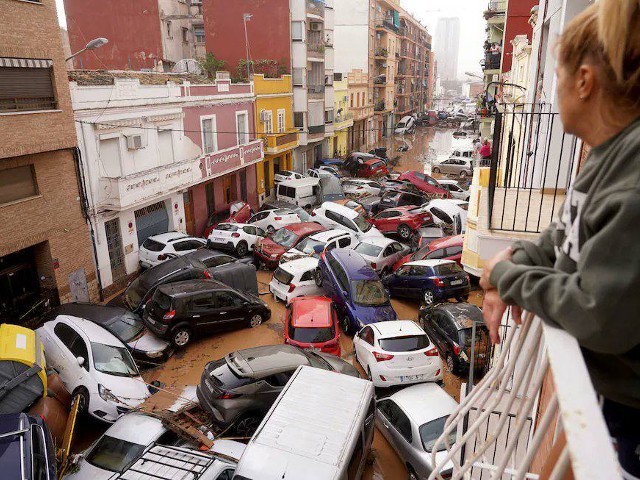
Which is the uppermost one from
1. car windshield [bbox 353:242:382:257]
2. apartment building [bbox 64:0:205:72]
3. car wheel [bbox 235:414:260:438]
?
apartment building [bbox 64:0:205:72]

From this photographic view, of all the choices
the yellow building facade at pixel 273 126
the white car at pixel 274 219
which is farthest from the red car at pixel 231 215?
the yellow building facade at pixel 273 126

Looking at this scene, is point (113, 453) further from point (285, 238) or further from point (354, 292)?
point (285, 238)

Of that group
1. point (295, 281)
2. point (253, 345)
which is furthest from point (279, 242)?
point (253, 345)

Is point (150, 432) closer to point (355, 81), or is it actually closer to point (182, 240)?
point (182, 240)

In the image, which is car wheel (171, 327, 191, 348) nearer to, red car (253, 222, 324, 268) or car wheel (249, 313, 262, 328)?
car wheel (249, 313, 262, 328)

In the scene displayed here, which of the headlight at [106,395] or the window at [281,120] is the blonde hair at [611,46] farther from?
the window at [281,120]

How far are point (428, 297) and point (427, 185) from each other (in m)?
14.0

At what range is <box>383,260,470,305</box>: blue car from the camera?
46.0 ft

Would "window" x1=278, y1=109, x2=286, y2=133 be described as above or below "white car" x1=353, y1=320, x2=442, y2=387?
above

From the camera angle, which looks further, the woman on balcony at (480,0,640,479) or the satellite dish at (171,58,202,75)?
the satellite dish at (171,58,202,75)

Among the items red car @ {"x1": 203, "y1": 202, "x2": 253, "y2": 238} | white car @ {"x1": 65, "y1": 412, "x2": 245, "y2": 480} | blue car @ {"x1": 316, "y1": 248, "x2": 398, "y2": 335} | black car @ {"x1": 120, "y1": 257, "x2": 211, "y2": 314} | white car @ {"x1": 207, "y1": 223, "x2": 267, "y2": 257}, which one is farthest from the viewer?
red car @ {"x1": 203, "y1": 202, "x2": 253, "y2": 238}

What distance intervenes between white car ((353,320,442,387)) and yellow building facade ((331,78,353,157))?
30188 millimetres

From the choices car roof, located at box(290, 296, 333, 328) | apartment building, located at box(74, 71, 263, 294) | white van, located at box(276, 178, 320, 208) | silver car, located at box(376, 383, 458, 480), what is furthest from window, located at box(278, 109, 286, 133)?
silver car, located at box(376, 383, 458, 480)

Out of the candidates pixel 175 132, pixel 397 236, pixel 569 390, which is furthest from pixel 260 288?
pixel 569 390
